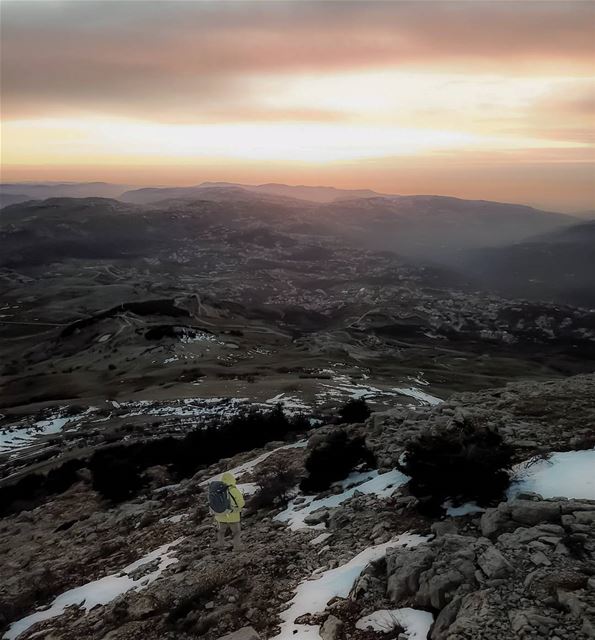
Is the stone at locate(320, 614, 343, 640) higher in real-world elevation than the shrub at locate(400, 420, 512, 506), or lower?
lower

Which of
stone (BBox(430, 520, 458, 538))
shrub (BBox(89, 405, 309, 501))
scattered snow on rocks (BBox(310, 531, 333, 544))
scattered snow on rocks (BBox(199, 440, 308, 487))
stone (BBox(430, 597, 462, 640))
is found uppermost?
stone (BBox(430, 597, 462, 640))

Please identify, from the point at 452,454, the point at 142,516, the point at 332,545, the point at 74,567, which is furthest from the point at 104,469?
the point at 452,454

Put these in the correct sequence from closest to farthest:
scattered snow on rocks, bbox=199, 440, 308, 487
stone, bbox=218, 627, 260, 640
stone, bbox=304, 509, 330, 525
Result: stone, bbox=218, 627, 260, 640 → stone, bbox=304, 509, 330, 525 → scattered snow on rocks, bbox=199, 440, 308, 487

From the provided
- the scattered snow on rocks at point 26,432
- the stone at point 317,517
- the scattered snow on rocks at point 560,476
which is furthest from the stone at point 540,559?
the scattered snow on rocks at point 26,432

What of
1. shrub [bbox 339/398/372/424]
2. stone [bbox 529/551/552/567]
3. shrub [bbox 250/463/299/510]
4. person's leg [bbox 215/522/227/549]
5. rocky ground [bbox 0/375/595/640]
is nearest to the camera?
rocky ground [bbox 0/375/595/640]

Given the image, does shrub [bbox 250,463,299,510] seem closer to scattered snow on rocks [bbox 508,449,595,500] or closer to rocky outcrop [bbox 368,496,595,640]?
rocky outcrop [bbox 368,496,595,640]

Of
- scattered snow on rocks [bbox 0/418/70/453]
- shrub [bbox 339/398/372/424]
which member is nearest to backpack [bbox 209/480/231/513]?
shrub [bbox 339/398/372/424]

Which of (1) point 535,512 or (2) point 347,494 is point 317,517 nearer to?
(2) point 347,494
